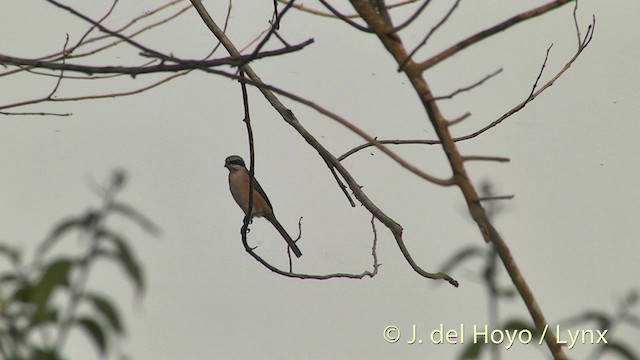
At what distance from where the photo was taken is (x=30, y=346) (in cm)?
296

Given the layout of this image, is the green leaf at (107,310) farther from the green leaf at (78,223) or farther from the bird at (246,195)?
the bird at (246,195)

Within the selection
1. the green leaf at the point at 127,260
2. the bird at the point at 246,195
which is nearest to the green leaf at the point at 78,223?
the green leaf at the point at 127,260

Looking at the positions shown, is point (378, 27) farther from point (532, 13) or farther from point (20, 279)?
point (20, 279)

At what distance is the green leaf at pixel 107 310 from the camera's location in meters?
3.25

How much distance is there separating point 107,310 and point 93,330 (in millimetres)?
84

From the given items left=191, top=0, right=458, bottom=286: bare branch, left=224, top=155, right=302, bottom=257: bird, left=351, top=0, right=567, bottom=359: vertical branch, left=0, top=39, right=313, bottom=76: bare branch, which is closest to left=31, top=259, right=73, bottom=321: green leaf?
left=0, top=39, right=313, bottom=76: bare branch

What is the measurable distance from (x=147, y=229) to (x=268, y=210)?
5480mm

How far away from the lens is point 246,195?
9.03m

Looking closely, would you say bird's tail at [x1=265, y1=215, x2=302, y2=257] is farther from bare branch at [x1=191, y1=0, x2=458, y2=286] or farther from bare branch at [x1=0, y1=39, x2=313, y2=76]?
bare branch at [x1=0, y1=39, x2=313, y2=76]

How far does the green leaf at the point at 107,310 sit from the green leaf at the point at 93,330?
36mm

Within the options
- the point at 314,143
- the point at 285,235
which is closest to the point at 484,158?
the point at 314,143

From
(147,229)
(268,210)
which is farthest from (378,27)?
(268,210)

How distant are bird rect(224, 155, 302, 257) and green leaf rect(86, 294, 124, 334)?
450 centimetres

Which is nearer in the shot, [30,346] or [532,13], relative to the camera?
[30,346]
